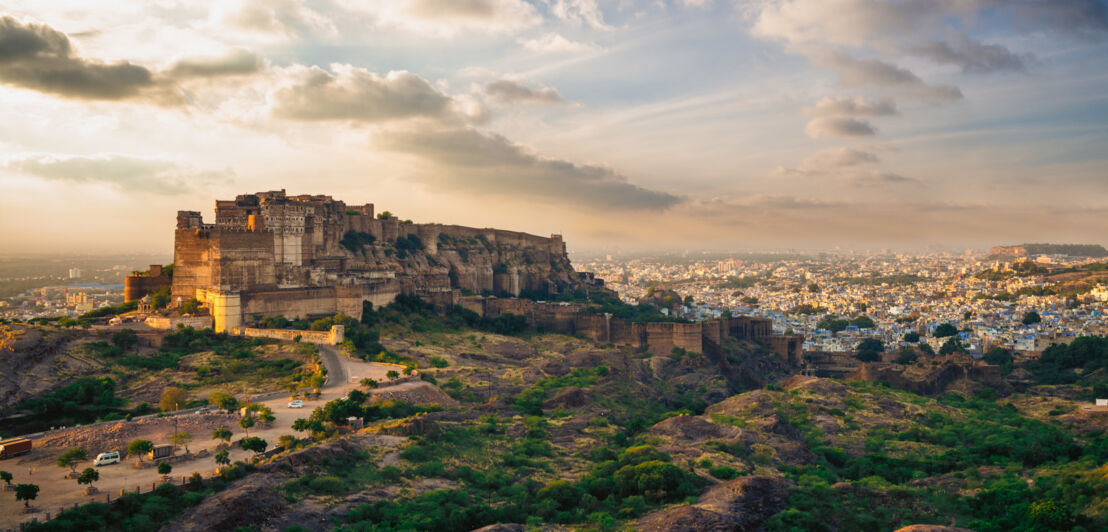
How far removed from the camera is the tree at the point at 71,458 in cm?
1866

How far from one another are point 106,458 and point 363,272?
28.1 meters

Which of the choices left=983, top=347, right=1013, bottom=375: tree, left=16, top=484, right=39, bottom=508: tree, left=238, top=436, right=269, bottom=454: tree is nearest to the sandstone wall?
left=238, top=436, right=269, bottom=454: tree

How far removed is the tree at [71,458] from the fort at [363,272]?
1625 centimetres

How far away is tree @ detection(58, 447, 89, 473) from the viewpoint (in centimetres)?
1866

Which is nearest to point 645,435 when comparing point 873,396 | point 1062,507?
point 1062,507

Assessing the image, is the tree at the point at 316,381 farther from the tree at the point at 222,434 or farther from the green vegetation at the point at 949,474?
the green vegetation at the point at 949,474

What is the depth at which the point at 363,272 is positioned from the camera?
4716 cm

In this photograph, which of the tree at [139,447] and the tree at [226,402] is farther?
the tree at [226,402]

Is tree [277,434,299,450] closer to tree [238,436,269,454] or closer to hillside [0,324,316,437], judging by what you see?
tree [238,436,269,454]

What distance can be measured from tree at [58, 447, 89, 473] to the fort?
1625 cm

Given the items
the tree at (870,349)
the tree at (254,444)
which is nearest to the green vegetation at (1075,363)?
the tree at (870,349)

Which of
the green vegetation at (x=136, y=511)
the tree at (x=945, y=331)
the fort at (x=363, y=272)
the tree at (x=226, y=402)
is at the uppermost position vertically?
the fort at (x=363, y=272)

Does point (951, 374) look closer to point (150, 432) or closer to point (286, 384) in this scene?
point (286, 384)

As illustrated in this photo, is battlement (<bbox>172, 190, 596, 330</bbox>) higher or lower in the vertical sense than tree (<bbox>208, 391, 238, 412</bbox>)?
higher
